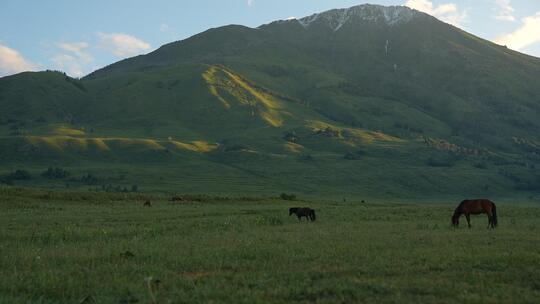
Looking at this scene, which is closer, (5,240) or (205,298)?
(205,298)

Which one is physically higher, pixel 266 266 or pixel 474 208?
pixel 474 208

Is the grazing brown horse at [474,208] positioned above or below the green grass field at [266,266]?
above

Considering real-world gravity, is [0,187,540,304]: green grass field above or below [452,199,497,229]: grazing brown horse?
below

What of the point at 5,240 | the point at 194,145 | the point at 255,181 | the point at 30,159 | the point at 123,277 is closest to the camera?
the point at 123,277

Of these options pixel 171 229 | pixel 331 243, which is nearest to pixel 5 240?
pixel 171 229

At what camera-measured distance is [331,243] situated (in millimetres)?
21156

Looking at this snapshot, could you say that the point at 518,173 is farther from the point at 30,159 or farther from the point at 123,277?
the point at 123,277

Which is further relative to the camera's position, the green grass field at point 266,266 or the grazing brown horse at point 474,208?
the grazing brown horse at point 474,208

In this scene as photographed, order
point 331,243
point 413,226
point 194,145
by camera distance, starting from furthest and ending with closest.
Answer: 1. point 194,145
2. point 413,226
3. point 331,243

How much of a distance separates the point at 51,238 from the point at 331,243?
463 inches

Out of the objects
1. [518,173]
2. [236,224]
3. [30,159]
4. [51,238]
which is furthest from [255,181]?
[51,238]

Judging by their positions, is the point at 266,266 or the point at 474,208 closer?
the point at 266,266

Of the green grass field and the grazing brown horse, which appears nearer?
the green grass field

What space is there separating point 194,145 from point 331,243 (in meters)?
158
